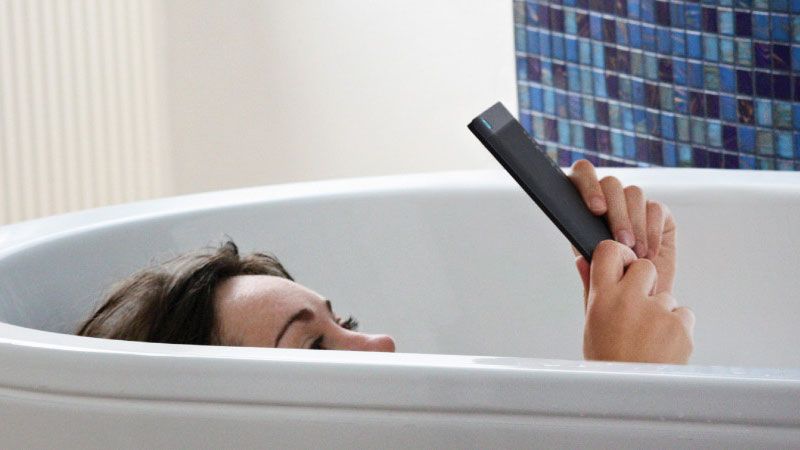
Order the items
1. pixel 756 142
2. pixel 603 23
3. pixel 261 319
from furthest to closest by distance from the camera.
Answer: pixel 603 23 < pixel 756 142 < pixel 261 319

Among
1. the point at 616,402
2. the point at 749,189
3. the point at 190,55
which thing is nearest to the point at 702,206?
the point at 749,189

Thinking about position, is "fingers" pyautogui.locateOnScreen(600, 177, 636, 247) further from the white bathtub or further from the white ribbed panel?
the white ribbed panel

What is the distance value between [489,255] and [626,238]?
525 millimetres

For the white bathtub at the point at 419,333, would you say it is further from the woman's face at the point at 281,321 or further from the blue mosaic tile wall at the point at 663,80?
the blue mosaic tile wall at the point at 663,80

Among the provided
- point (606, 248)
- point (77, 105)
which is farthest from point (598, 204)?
point (77, 105)

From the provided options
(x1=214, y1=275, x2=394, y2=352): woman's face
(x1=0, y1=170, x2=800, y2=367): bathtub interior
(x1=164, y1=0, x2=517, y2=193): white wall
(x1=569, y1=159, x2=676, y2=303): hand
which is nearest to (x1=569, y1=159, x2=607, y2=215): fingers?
(x1=569, y1=159, x2=676, y2=303): hand

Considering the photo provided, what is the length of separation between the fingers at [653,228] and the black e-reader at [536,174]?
8 cm

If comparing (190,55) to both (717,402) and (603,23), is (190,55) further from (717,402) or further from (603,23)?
(717,402)

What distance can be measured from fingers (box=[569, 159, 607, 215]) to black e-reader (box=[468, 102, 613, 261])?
1 centimetres

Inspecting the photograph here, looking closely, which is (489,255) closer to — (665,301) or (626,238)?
(626,238)

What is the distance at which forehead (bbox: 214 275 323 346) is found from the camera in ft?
3.70

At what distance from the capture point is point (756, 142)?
6.35 feet

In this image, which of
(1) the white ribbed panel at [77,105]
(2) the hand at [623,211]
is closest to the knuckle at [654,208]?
(2) the hand at [623,211]

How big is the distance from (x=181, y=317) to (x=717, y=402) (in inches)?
22.9
